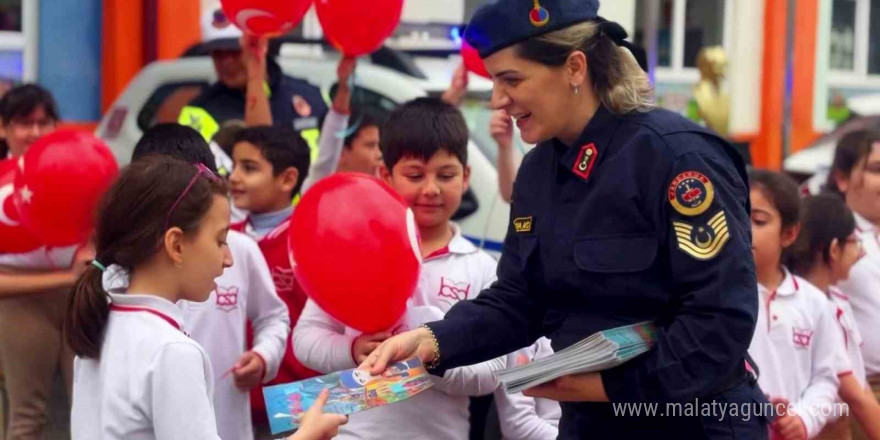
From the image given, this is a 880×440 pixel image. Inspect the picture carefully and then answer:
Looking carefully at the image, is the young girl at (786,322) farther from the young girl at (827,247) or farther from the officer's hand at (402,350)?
the officer's hand at (402,350)

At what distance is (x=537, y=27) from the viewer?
270 cm

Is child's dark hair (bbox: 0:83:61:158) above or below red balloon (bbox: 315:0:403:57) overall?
below

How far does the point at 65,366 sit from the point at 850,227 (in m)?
2.97

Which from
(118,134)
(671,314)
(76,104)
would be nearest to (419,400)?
(671,314)

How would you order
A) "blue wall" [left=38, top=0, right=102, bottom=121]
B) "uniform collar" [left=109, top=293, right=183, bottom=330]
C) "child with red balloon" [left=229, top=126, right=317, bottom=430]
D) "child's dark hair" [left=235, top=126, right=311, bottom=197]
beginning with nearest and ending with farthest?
"uniform collar" [left=109, top=293, right=183, bottom=330] < "child with red balloon" [left=229, top=126, right=317, bottom=430] < "child's dark hair" [left=235, top=126, right=311, bottom=197] < "blue wall" [left=38, top=0, right=102, bottom=121]

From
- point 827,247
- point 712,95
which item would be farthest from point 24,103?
point 712,95

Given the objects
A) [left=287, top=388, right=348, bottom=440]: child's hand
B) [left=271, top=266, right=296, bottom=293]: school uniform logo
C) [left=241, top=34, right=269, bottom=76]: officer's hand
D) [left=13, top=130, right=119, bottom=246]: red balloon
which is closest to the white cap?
[left=241, top=34, right=269, bottom=76]: officer's hand

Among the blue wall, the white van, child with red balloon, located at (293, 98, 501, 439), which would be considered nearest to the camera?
child with red balloon, located at (293, 98, 501, 439)

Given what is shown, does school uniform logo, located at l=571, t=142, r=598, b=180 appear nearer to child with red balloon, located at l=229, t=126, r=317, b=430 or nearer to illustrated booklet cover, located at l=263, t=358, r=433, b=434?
illustrated booklet cover, located at l=263, t=358, r=433, b=434

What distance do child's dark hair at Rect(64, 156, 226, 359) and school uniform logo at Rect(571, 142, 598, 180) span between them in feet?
2.54

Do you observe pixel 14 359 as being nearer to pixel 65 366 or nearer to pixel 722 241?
pixel 65 366

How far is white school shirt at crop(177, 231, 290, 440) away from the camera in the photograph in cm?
383

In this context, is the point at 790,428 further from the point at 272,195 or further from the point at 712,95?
the point at 712,95

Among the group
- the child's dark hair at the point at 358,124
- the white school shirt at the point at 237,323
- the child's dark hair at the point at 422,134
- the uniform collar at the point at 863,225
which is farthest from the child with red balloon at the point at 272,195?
the uniform collar at the point at 863,225
